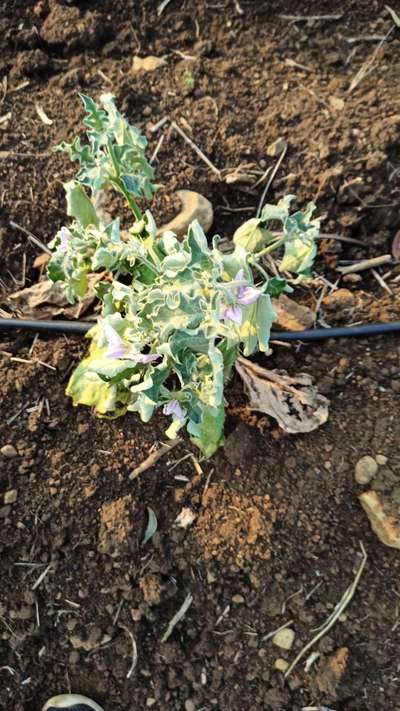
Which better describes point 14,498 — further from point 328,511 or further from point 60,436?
point 328,511

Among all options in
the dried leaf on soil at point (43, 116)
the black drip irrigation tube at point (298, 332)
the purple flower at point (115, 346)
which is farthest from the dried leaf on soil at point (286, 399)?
the dried leaf on soil at point (43, 116)

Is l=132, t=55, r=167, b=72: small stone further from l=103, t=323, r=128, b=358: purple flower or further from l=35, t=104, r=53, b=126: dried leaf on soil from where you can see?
l=103, t=323, r=128, b=358: purple flower

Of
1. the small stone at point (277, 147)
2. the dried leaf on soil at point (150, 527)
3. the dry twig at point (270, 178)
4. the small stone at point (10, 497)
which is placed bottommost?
the dried leaf on soil at point (150, 527)

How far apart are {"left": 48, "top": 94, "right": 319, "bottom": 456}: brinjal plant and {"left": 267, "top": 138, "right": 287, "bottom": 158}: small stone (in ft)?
2.44

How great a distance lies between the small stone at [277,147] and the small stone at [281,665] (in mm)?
1817

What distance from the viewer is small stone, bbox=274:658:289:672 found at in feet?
6.76

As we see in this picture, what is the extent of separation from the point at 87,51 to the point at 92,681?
2.41 m

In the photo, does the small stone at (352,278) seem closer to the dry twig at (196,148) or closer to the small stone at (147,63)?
the dry twig at (196,148)

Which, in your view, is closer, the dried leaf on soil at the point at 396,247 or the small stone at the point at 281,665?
the small stone at the point at 281,665

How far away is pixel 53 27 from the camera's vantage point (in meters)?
2.74

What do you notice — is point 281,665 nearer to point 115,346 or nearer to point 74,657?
point 74,657

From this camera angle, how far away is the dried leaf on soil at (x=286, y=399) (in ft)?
7.22

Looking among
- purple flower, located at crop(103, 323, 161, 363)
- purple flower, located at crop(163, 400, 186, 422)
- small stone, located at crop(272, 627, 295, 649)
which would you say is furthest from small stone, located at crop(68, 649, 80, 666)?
purple flower, located at crop(103, 323, 161, 363)

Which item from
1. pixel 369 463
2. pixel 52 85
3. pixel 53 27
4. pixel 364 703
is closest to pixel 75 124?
pixel 52 85
